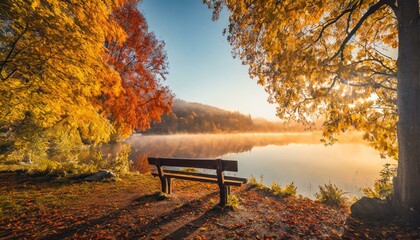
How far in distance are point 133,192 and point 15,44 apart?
17.9ft

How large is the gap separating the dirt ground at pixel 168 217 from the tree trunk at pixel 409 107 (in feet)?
1.98

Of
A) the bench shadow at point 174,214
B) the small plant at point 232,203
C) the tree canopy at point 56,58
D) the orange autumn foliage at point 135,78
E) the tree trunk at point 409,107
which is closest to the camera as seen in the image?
the tree trunk at point 409,107

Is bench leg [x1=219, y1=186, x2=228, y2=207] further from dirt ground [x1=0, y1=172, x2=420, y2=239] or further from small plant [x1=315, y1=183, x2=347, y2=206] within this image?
small plant [x1=315, y1=183, x2=347, y2=206]

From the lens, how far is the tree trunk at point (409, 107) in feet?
13.8

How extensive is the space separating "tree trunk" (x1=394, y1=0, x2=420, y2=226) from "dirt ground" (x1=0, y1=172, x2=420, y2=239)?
604 mm

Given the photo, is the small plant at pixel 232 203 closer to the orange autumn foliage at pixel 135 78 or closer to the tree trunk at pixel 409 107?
the tree trunk at pixel 409 107

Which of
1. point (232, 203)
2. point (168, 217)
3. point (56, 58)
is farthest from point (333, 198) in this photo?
point (56, 58)

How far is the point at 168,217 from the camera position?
199 inches

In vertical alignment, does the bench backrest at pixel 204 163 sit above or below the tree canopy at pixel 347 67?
below

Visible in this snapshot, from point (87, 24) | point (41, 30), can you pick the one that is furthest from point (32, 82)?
point (87, 24)

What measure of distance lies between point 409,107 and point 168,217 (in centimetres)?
592

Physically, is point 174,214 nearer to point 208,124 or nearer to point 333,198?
point 333,198

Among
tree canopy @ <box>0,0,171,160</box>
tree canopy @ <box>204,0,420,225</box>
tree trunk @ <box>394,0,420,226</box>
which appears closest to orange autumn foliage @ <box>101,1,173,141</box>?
tree canopy @ <box>0,0,171,160</box>

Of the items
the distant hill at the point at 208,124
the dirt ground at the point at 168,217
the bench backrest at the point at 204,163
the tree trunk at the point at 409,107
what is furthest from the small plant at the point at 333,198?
the distant hill at the point at 208,124
